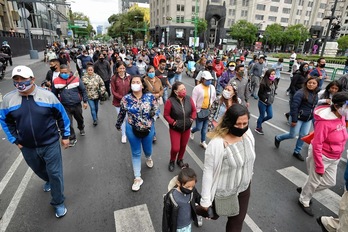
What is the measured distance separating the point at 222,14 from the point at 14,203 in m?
67.6

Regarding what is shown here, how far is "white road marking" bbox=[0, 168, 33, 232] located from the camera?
3111 millimetres

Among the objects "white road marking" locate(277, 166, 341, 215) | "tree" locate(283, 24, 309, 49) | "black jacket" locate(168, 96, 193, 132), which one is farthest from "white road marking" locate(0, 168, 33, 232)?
"tree" locate(283, 24, 309, 49)

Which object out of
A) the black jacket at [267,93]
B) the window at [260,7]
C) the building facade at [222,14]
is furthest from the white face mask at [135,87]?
the window at [260,7]

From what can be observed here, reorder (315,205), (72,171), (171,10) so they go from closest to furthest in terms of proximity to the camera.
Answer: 1. (315,205)
2. (72,171)
3. (171,10)

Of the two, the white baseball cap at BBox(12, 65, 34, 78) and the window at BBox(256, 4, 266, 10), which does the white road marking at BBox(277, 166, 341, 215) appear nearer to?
the white baseball cap at BBox(12, 65, 34, 78)

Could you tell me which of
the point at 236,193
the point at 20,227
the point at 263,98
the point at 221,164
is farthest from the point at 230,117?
the point at 263,98

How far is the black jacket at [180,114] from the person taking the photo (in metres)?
3.92

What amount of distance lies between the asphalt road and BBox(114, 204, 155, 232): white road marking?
0.05ft

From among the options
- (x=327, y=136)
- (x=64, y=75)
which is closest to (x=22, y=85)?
(x=64, y=75)

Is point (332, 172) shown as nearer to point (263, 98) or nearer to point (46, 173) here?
point (263, 98)

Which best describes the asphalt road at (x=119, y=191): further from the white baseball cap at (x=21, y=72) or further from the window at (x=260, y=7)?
the window at (x=260, y=7)

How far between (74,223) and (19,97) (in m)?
1.91

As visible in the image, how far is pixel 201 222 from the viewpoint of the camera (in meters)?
3.11

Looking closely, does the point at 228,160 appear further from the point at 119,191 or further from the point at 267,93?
the point at 267,93
